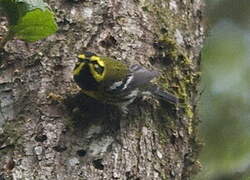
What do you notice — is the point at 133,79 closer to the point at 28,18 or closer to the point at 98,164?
the point at 98,164

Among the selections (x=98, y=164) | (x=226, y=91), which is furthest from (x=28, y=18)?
(x=226, y=91)

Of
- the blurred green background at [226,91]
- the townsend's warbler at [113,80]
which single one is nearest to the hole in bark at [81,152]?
the townsend's warbler at [113,80]

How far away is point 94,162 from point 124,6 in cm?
90

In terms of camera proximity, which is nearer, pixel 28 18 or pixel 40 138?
pixel 28 18

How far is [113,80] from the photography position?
12.1 ft

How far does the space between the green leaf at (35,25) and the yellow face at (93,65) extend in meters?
0.51

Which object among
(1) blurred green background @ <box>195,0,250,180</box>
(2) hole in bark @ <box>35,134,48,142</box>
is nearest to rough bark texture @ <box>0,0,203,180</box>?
(2) hole in bark @ <box>35,134,48,142</box>

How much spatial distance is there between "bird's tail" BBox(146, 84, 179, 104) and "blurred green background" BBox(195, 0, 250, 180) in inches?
24.4

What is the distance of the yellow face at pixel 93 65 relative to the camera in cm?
312

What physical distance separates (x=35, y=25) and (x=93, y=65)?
82cm

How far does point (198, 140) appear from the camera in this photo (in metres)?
3.89

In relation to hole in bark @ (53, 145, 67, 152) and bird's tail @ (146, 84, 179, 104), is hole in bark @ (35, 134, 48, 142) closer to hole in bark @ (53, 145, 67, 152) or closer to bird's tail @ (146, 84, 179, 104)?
hole in bark @ (53, 145, 67, 152)

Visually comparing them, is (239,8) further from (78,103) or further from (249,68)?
(78,103)

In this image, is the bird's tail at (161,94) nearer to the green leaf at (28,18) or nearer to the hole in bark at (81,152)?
the hole in bark at (81,152)
